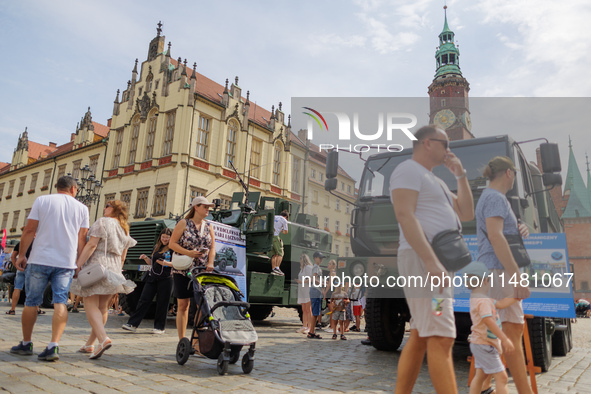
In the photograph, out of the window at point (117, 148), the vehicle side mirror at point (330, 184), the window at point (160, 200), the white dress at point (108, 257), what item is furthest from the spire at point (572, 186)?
the window at point (117, 148)

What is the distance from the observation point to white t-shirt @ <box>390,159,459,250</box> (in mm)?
2682

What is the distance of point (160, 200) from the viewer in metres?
28.0

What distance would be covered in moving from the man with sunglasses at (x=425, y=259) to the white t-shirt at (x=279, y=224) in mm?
7473

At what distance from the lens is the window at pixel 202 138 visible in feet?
93.3

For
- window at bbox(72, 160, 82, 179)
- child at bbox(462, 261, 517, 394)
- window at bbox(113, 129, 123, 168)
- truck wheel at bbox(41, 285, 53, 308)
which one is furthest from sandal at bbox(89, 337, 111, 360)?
window at bbox(72, 160, 82, 179)

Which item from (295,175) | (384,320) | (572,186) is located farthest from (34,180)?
(384,320)

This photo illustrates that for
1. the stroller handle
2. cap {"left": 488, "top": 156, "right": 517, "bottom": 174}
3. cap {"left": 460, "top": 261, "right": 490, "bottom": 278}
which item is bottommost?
the stroller handle

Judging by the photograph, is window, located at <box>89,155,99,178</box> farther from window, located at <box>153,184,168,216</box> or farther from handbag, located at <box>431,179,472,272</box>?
handbag, located at <box>431,179,472,272</box>

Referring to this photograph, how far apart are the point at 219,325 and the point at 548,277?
3103 mm

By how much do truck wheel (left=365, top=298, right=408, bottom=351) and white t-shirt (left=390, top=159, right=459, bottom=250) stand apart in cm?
369

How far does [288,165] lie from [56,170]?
22839 millimetres

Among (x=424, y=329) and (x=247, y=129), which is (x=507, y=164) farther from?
(x=247, y=129)

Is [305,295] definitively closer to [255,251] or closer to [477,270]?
[255,251]

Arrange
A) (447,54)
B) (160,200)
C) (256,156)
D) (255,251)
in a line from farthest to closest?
(447,54) < (256,156) < (160,200) < (255,251)
